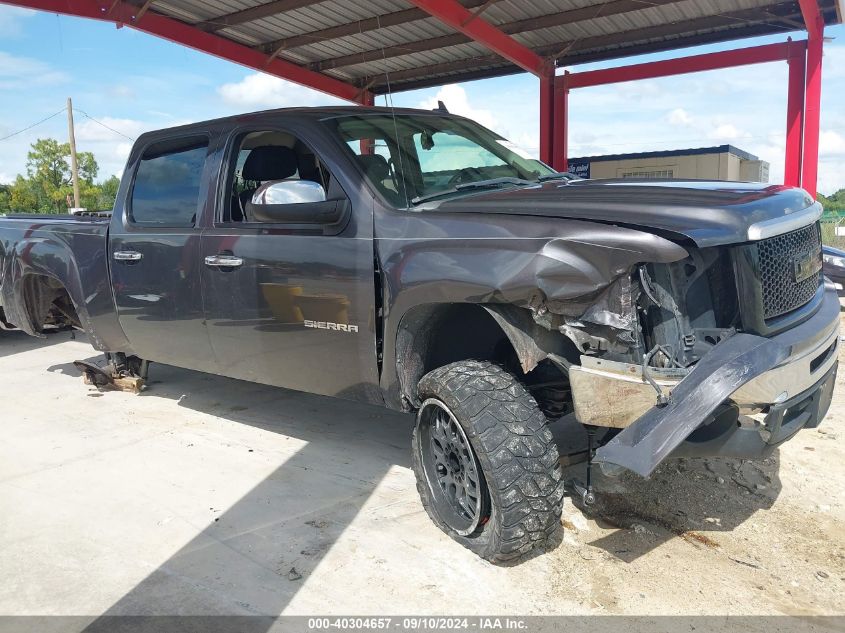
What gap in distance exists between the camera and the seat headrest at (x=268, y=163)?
13.3 feet

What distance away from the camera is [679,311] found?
97.9 inches

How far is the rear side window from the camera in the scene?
425 centimetres

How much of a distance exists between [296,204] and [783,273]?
6.94 ft

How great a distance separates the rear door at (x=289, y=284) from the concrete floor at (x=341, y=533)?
60cm

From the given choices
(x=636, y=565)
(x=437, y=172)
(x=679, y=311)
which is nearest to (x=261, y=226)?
(x=437, y=172)

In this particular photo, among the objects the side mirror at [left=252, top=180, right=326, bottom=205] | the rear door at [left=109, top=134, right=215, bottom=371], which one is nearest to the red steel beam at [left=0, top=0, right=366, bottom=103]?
the rear door at [left=109, top=134, right=215, bottom=371]

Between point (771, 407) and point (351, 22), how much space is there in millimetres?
10309

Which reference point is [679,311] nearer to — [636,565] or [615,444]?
[615,444]

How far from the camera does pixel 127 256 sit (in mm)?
4539

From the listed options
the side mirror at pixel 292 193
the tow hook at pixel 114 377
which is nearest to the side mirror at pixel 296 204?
the side mirror at pixel 292 193

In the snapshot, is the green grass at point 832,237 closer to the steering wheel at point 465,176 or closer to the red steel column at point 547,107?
the red steel column at point 547,107

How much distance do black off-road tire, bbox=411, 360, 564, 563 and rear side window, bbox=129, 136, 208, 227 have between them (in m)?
2.28

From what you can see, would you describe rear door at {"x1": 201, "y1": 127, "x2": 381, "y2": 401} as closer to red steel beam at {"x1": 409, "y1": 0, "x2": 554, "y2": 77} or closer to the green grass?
red steel beam at {"x1": 409, "y1": 0, "x2": 554, "y2": 77}

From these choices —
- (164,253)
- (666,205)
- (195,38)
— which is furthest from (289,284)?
(195,38)
